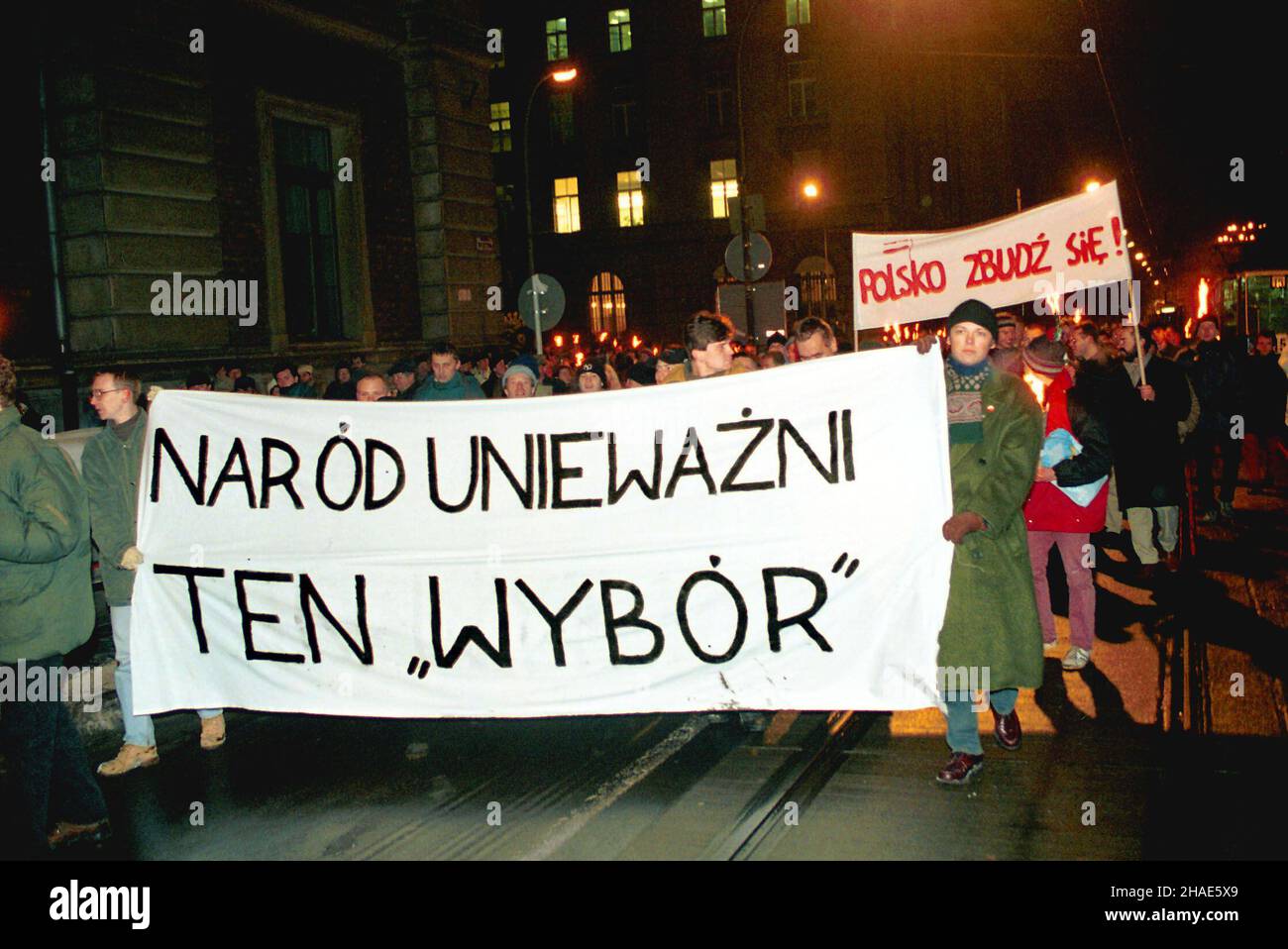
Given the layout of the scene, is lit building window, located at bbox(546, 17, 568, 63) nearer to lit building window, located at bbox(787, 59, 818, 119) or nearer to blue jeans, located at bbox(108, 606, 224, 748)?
lit building window, located at bbox(787, 59, 818, 119)

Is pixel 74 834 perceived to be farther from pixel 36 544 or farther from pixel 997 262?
pixel 997 262

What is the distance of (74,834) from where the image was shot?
4.70 metres

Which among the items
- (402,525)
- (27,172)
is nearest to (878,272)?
(402,525)

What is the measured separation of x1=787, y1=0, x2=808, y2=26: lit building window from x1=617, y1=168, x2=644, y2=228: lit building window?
28.6ft

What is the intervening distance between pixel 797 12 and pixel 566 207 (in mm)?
12534

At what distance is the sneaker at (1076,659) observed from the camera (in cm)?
670

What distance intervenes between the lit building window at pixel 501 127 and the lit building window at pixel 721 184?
34.0 ft

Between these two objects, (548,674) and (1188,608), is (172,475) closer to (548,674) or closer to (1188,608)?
(548,674)

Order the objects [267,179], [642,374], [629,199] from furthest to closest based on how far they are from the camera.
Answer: [629,199] → [267,179] → [642,374]

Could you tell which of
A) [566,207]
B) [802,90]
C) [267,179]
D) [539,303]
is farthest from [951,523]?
[566,207]

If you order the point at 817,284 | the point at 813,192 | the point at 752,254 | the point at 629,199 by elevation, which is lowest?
the point at 752,254

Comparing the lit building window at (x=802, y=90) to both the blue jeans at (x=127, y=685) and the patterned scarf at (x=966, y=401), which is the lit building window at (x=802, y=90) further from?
the blue jeans at (x=127, y=685)

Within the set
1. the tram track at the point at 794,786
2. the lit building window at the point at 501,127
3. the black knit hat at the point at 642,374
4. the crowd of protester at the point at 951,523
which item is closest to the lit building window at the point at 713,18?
the lit building window at the point at 501,127

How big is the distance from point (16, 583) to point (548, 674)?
2.09 meters
